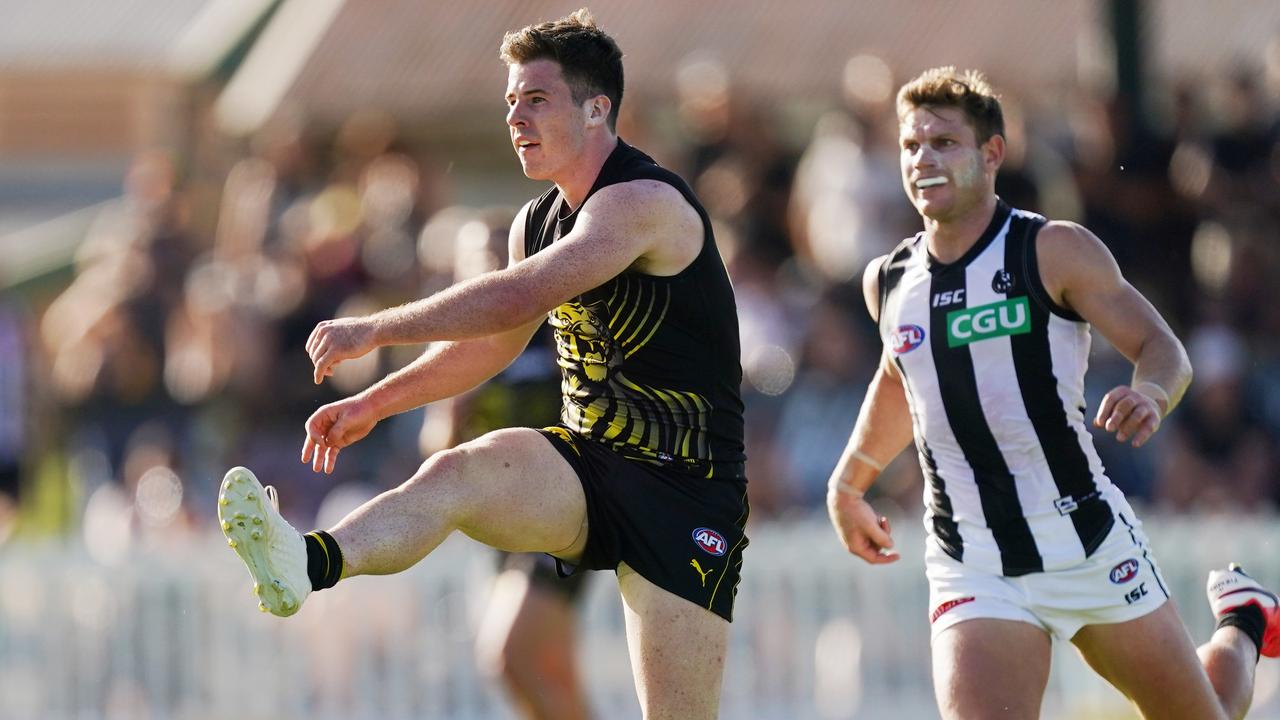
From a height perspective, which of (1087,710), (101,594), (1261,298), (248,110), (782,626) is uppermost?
(248,110)

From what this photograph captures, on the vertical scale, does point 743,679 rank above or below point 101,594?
below

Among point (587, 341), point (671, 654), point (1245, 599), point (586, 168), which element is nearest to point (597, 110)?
point (586, 168)

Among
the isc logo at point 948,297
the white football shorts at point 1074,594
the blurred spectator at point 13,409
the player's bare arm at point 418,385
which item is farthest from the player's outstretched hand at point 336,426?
the blurred spectator at point 13,409

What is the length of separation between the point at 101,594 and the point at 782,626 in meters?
4.01

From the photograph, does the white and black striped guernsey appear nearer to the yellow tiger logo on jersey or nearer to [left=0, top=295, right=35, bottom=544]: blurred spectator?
the yellow tiger logo on jersey

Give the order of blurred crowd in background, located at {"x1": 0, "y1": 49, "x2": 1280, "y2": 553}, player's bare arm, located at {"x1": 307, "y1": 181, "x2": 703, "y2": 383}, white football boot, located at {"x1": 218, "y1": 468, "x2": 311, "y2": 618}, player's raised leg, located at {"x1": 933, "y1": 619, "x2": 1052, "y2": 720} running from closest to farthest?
white football boot, located at {"x1": 218, "y1": 468, "x2": 311, "y2": 618} < player's bare arm, located at {"x1": 307, "y1": 181, "x2": 703, "y2": 383} < player's raised leg, located at {"x1": 933, "y1": 619, "x2": 1052, "y2": 720} < blurred crowd in background, located at {"x1": 0, "y1": 49, "x2": 1280, "y2": 553}

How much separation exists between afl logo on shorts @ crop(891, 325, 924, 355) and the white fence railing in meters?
4.91

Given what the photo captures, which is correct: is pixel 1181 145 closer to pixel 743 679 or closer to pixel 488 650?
pixel 743 679

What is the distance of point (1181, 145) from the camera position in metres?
12.4

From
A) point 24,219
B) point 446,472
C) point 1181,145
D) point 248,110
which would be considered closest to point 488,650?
point 446,472

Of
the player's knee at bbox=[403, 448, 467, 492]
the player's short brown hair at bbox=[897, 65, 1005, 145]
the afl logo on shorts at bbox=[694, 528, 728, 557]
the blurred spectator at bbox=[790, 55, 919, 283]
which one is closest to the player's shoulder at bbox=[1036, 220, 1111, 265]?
the player's short brown hair at bbox=[897, 65, 1005, 145]

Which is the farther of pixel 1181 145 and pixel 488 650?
pixel 1181 145

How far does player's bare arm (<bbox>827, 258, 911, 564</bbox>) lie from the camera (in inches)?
256

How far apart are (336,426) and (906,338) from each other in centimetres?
181
